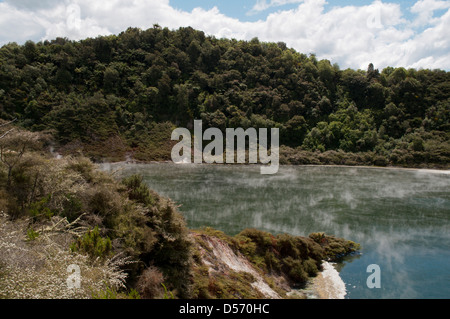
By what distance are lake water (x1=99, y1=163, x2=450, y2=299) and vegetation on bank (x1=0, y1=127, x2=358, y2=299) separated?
481 cm

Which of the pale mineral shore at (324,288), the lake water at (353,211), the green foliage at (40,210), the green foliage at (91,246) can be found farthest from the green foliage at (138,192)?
the pale mineral shore at (324,288)

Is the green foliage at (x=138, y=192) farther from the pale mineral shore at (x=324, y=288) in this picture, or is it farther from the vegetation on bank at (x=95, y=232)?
the pale mineral shore at (x=324, y=288)

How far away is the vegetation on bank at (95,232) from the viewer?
6.97 m

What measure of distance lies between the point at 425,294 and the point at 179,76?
87.2 metres

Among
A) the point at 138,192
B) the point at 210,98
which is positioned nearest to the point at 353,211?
the point at 138,192

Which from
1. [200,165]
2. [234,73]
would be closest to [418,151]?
[200,165]

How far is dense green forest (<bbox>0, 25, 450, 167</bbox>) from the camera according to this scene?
2761 inches

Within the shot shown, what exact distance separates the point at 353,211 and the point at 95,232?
1210 inches

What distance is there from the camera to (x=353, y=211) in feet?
111

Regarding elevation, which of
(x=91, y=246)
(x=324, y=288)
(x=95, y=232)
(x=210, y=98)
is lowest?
(x=324, y=288)

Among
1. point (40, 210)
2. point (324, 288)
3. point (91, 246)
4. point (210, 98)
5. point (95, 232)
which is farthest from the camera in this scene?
point (210, 98)

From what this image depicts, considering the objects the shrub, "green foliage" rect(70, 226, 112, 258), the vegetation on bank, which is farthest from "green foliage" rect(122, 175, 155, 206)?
"green foliage" rect(70, 226, 112, 258)

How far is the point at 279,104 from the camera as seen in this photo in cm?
8819

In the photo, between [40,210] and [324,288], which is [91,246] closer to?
[40,210]
